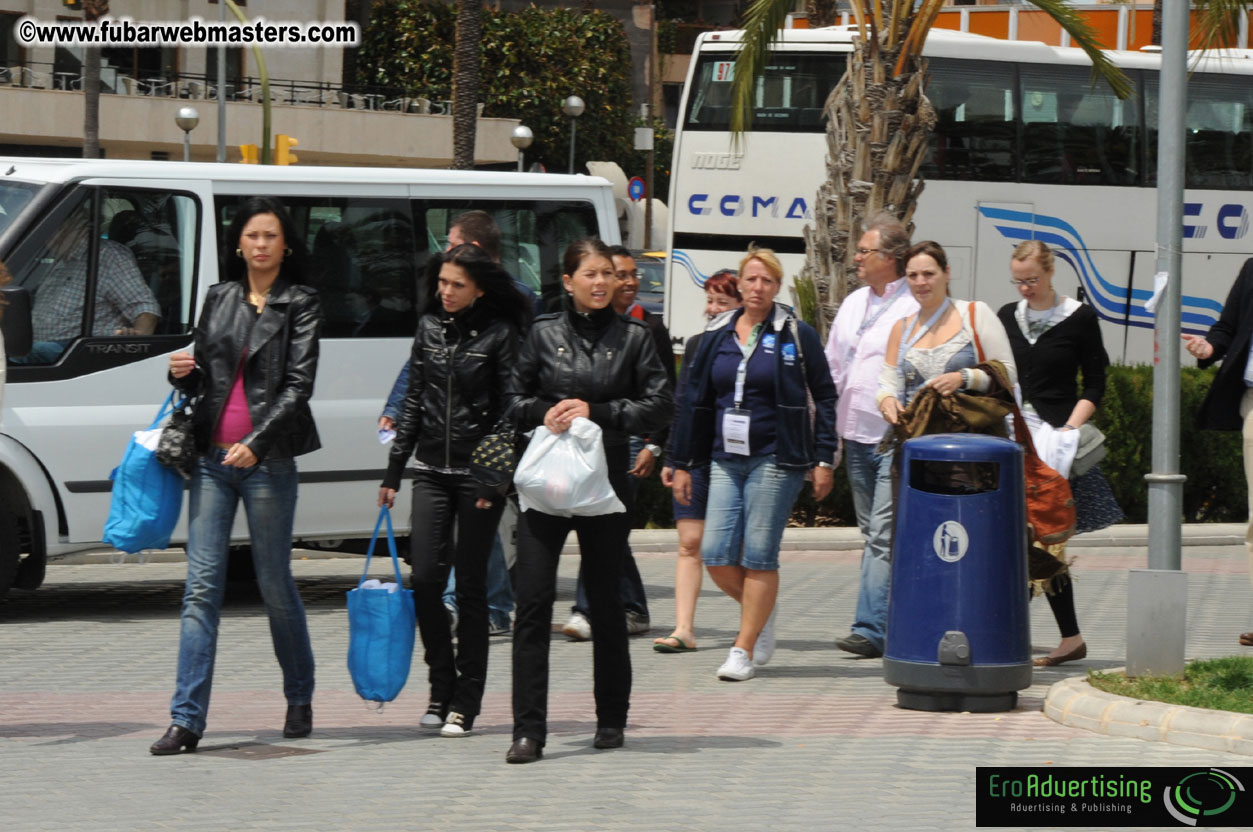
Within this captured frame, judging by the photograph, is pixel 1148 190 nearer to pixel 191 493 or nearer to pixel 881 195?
pixel 881 195

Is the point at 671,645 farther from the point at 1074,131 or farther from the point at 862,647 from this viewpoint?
the point at 1074,131

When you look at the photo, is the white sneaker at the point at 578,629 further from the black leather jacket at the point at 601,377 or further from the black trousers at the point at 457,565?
the black leather jacket at the point at 601,377

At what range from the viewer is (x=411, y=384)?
696cm

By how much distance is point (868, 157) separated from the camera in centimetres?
1572

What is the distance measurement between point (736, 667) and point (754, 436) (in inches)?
40.4

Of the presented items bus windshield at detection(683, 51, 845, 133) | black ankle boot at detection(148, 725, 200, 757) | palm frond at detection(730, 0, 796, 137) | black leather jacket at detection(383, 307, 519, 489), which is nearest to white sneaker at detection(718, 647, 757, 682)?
black leather jacket at detection(383, 307, 519, 489)

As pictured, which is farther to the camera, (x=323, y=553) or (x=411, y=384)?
(x=323, y=553)

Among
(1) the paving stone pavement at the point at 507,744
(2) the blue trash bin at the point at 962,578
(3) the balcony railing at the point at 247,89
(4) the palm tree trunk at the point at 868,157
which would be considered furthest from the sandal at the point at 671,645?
(3) the balcony railing at the point at 247,89

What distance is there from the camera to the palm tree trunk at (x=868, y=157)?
15.6 m

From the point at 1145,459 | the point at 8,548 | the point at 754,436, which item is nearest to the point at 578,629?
the point at 754,436

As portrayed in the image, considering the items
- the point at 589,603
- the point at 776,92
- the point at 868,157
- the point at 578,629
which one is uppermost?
the point at 776,92

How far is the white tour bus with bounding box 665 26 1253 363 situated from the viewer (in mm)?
22438

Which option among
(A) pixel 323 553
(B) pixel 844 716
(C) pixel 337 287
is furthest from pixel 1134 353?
(B) pixel 844 716

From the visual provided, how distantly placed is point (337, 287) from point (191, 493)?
390cm
